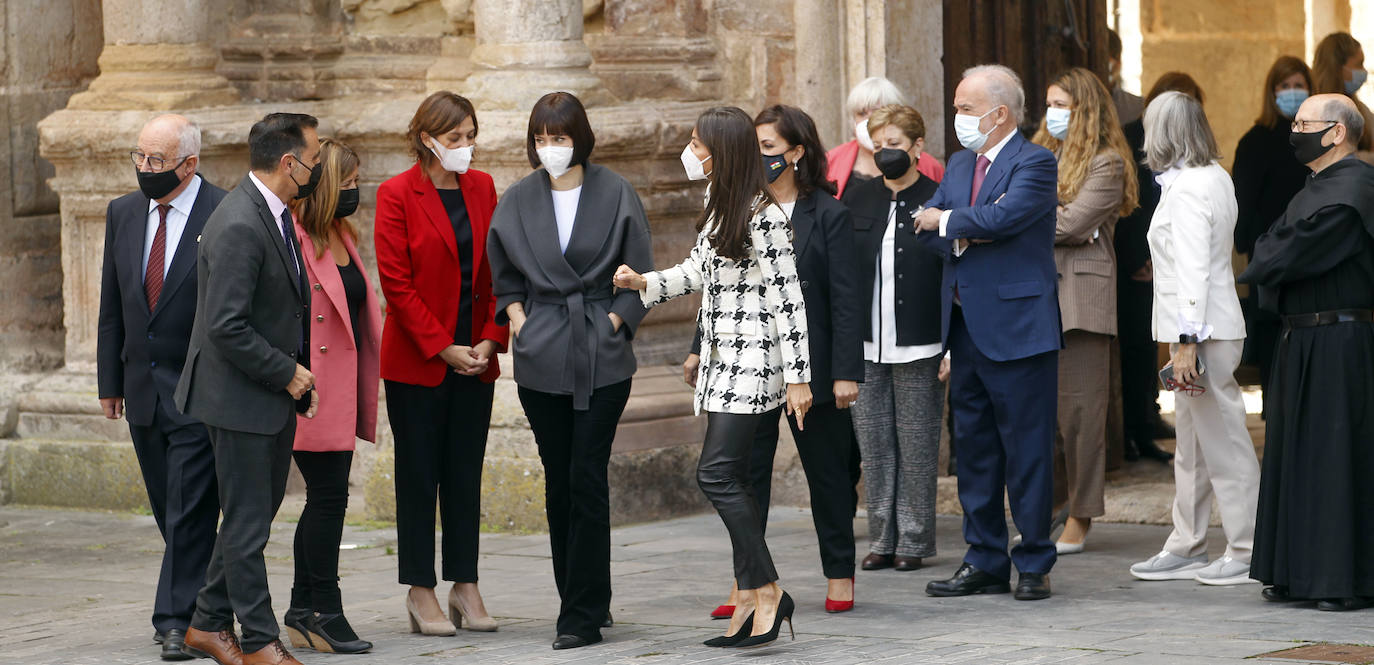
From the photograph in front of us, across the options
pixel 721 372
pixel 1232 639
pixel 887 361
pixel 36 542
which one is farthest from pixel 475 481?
pixel 36 542

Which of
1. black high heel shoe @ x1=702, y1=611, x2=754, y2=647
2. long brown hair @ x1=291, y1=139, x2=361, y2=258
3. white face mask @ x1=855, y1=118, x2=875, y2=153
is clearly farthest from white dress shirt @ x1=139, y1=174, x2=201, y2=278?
white face mask @ x1=855, y1=118, x2=875, y2=153

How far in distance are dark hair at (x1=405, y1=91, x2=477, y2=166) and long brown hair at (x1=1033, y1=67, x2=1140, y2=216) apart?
2.44m

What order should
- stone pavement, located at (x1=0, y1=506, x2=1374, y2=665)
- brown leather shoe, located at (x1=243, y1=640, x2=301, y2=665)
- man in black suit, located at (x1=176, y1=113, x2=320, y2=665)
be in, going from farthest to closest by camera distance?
stone pavement, located at (x1=0, y1=506, x2=1374, y2=665) < brown leather shoe, located at (x1=243, y1=640, x2=301, y2=665) < man in black suit, located at (x1=176, y1=113, x2=320, y2=665)

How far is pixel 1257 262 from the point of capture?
7.14 meters

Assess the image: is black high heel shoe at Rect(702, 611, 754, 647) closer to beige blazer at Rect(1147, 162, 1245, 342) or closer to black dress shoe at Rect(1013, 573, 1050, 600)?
black dress shoe at Rect(1013, 573, 1050, 600)

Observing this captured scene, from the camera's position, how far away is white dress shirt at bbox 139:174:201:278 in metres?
6.88

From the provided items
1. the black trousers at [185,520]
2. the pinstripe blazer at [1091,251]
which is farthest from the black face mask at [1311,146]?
the black trousers at [185,520]

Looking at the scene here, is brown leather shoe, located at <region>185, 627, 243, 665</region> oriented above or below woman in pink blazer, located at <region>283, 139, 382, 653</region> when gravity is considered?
below

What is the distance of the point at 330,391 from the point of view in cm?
661

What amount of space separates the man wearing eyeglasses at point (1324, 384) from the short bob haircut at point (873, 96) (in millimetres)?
1886

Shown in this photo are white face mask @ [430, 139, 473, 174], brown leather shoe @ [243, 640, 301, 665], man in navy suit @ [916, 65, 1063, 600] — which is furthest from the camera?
man in navy suit @ [916, 65, 1063, 600]

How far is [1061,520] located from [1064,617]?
4.84ft

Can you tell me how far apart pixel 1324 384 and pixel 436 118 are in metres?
3.03

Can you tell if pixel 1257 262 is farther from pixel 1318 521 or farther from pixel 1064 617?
pixel 1064 617
